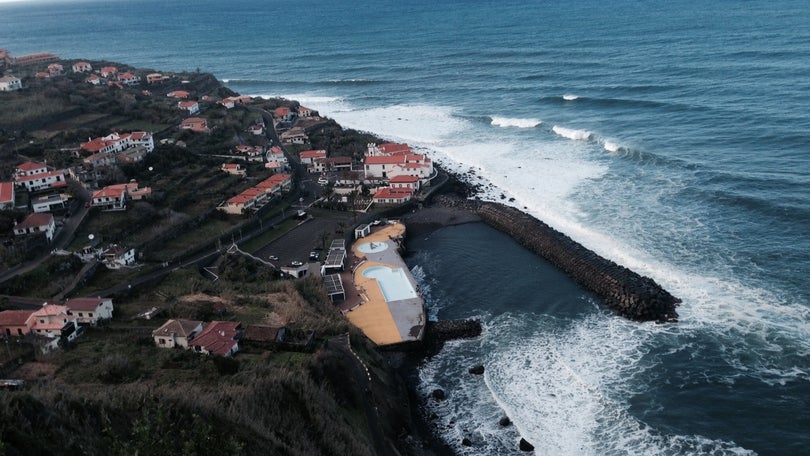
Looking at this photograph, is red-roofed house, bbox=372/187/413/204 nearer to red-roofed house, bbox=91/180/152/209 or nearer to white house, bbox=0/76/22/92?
red-roofed house, bbox=91/180/152/209

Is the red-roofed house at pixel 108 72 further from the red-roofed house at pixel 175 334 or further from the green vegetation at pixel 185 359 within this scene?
the red-roofed house at pixel 175 334

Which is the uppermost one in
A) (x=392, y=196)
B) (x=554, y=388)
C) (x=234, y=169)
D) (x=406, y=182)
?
(x=406, y=182)

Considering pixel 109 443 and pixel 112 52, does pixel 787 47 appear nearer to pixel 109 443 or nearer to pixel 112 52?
pixel 109 443

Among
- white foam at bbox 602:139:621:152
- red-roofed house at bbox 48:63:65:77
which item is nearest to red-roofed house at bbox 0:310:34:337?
white foam at bbox 602:139:621:152

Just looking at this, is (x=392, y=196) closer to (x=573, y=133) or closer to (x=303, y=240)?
(x=303, y=240)

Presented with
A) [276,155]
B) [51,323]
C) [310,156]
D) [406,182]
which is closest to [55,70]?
[276,155]

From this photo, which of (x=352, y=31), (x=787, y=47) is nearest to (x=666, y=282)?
(x=787, y=47)
